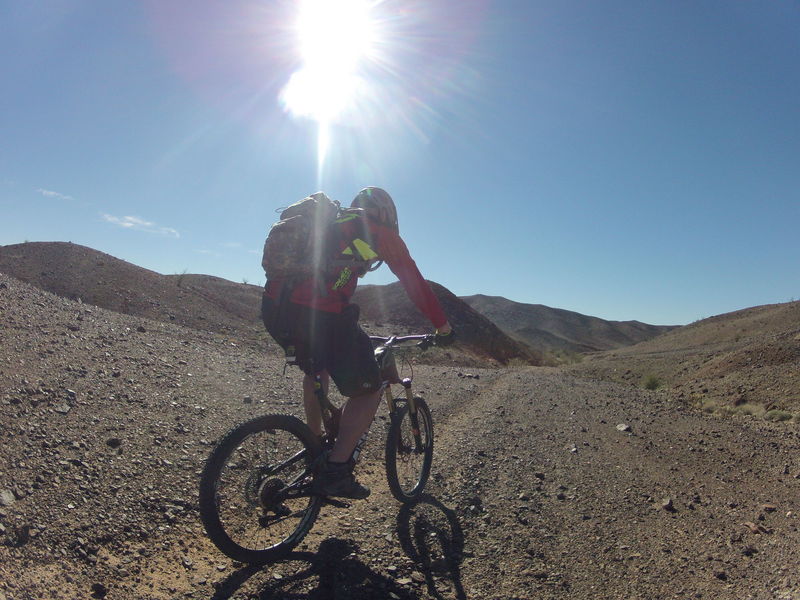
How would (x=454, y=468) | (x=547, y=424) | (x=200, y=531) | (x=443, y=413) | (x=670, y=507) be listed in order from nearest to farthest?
1. (x=200, y=531)
2. (x=670, y=507)
3. (x=454, y=468)
4. (x=547, y=424)
5. (x=443, y=413)

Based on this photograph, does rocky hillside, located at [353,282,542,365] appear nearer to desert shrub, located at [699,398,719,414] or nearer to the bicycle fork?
desert shrub, located at [699,398,719,414]

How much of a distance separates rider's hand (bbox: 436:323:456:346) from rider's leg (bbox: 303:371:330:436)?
778 millimetres

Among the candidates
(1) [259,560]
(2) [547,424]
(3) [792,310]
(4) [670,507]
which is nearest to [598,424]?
(2) [547,424]

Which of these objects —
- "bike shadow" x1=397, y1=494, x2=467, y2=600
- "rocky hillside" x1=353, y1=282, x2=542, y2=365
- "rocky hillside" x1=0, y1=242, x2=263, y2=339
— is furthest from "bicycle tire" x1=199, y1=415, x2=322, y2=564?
"rocky hillside" x1=353, y1=282, x2=542, y2=365

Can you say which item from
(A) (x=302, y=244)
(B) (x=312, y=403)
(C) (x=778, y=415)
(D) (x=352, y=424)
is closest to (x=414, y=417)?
(D) (x=352, y=424)

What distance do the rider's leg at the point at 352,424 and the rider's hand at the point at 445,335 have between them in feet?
1.91

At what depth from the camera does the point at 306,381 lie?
3.26 m

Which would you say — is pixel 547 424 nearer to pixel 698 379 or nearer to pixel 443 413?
pixel 443 413

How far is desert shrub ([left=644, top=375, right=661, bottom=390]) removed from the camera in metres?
13.5

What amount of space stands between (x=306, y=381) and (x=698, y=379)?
486 inches

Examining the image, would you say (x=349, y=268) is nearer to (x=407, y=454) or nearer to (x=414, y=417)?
(x=414, y=417)

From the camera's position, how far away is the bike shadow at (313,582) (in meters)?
2.52

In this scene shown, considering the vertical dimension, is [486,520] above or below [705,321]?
below

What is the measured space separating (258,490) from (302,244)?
4.37 ft
